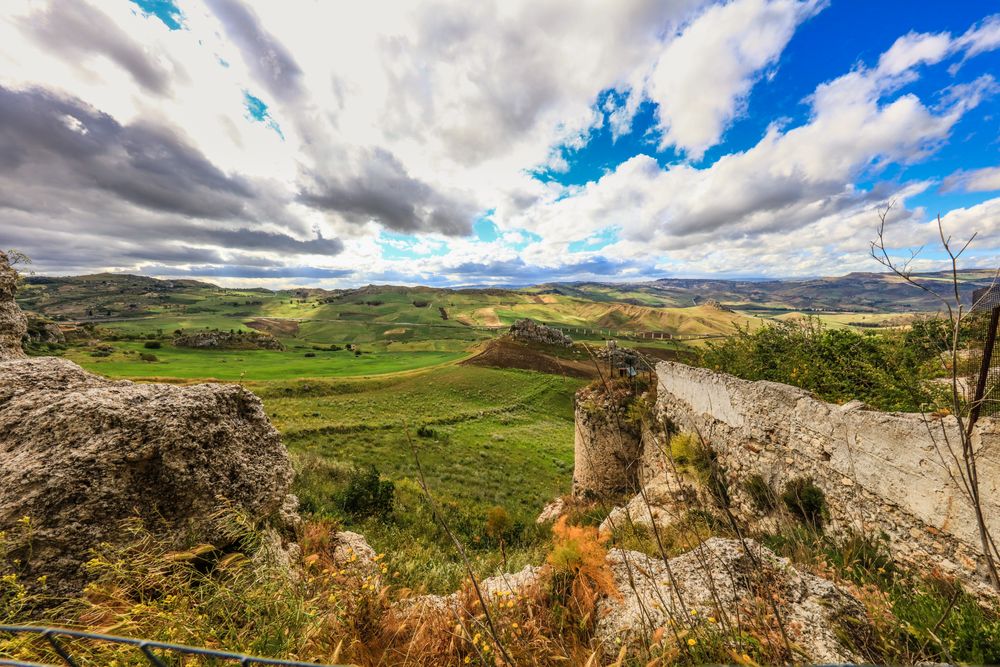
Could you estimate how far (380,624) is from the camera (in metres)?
5.08

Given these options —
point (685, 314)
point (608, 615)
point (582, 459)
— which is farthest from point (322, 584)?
→ point (685, 314)

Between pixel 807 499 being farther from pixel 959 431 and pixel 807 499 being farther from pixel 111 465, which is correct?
pixel 111 465

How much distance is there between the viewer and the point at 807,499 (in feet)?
25.8

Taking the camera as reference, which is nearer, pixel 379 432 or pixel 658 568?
pixel 658 568

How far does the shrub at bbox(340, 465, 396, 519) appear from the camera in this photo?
1155cm

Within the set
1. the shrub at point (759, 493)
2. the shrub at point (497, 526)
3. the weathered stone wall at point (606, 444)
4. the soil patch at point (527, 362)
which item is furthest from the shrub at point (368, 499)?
the soil patch at point (527, 362)

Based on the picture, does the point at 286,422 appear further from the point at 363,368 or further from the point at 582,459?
the point at 363,368

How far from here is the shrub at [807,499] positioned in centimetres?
767

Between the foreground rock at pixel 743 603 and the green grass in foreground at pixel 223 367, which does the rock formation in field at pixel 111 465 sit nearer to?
the foreground rock at pixel 743 603

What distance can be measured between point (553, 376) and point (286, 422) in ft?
107

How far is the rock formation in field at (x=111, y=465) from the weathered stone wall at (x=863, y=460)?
679cm

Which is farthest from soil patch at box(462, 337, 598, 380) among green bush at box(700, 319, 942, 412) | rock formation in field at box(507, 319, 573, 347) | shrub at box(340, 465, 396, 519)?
shrub at box(340, 465, 396, 519)

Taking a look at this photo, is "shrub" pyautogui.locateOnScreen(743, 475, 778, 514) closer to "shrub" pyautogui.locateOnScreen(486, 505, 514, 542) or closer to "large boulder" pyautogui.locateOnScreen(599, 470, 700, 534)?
"large boulder" pyautogui.locateOnScreen(599, 470, 700, 534)

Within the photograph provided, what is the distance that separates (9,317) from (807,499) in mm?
16875
